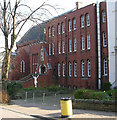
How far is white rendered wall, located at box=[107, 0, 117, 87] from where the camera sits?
2455 cm

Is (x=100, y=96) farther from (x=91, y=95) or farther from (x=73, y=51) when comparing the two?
(x=73, y=51)

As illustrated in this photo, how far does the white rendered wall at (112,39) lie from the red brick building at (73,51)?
178 cm

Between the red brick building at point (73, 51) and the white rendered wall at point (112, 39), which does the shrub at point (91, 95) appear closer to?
the white rendered wall at point (112, 39)

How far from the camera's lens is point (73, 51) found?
108 feet

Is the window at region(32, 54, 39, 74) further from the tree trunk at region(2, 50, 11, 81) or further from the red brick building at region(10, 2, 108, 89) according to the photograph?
the tree trunk at region(2, 50, 11, 81)

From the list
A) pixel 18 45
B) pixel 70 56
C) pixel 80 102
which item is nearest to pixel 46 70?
pixel 70 56

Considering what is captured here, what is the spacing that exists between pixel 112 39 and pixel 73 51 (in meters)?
8.91

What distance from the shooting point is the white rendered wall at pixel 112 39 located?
2455 cm

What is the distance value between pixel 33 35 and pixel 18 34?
25807 millimetres

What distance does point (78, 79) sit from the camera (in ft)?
102

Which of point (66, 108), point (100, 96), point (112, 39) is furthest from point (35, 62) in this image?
point (66, 108)

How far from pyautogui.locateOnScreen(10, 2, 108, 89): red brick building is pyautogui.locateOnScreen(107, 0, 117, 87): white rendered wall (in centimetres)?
178

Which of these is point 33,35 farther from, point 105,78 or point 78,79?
point 105,78

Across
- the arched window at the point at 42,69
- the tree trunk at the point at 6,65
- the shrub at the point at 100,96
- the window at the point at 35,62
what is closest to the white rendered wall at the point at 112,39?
the shrub at the point at 100,96
